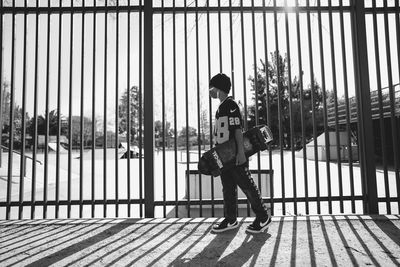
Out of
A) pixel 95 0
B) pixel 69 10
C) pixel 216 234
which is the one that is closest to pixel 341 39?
pixel 216 234

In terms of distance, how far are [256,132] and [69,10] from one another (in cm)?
325

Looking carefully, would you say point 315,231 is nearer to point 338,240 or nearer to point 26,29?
point 338,240

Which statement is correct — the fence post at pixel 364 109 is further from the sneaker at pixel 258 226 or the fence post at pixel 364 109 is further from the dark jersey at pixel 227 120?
the dark jersey at pixel 227 120

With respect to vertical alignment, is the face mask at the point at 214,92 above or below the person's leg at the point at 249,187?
above

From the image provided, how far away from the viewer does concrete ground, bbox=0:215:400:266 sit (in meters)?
2.39

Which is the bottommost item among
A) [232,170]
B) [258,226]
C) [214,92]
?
[258,226]

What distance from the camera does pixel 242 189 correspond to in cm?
316

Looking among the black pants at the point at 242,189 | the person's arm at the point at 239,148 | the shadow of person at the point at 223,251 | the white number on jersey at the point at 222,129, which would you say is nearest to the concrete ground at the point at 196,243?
the shadow of person at the point at 223,251

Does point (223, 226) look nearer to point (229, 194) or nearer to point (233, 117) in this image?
point (229, 194)

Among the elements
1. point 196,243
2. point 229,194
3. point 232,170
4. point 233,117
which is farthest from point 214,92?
point 196,243

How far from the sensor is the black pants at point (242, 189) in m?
3.09

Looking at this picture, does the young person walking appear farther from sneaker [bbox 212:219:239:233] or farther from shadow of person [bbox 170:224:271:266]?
shadow of person [bbox 170:224:271:266]

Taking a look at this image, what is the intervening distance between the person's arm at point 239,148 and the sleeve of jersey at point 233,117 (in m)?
0.06

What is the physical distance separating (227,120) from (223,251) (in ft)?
4.48
